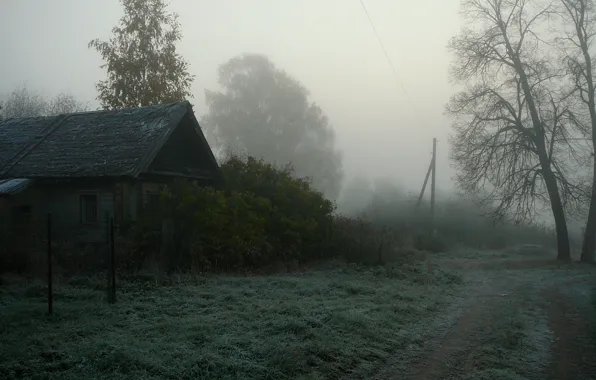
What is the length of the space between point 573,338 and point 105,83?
107 feet

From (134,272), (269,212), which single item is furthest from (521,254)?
(134,272)

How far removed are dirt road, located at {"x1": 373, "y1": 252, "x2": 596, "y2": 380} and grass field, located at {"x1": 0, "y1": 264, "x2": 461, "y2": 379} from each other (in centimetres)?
54

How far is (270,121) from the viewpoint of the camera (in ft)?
180

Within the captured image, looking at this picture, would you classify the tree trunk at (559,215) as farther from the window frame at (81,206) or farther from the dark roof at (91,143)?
the window frame at (81,206)

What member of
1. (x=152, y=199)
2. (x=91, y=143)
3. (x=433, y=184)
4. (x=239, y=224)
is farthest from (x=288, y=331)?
(x=433, y=184)

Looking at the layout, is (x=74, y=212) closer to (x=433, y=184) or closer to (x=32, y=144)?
(x=32, y=144)

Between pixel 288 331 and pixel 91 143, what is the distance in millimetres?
15830

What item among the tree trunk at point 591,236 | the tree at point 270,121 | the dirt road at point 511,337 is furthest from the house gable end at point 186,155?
the tree at point 270,121

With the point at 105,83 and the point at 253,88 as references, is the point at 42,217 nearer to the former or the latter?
the point at 105,83

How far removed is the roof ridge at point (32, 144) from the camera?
22466 mm

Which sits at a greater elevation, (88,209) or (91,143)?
(91,143)

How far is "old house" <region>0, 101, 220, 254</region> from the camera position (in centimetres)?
2088

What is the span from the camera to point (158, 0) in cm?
3722

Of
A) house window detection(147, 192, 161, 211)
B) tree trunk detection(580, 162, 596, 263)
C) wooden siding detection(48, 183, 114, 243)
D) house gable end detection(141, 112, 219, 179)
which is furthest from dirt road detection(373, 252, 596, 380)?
wooden siding detection(48, 183, 114, 243)
